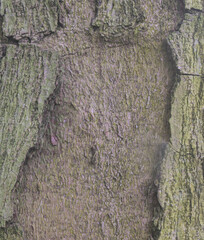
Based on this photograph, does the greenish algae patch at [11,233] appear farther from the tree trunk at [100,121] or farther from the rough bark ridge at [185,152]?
the rough bark ridge at [185,152]

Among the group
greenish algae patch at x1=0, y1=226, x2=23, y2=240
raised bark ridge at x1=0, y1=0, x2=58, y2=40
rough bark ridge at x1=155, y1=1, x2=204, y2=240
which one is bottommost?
greenish algae patch at x1=0, y1=226, x2=23, y2=240

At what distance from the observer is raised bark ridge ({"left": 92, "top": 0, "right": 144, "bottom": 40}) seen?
721 mm

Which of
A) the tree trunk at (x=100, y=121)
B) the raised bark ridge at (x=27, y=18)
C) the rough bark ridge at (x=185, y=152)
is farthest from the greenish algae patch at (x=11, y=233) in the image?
the raised bark ridge at (x=27, y=18)

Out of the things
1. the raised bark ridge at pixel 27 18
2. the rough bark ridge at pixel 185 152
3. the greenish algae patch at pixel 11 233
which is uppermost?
the raised bark ridge at pixel 27 18

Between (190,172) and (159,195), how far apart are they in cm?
10

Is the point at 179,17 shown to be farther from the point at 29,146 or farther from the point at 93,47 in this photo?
the point at 29,146

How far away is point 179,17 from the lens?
2.61 ft

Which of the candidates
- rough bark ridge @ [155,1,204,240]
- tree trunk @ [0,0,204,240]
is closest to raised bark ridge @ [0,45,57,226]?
tree trunk @ [0,0,204,240]

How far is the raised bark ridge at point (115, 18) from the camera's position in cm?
72

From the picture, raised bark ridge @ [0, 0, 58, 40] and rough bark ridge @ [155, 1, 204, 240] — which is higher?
raised bark ridge @ [0, 0, 58, 40]

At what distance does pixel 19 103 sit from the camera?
2.25ft

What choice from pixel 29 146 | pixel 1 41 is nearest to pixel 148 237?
pixel 29 146

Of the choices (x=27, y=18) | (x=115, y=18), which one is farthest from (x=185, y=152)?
(x=27, y=18)

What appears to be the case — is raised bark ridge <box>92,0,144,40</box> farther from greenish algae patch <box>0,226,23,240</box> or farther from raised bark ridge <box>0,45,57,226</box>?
greenish algae patch <box>0,226,23,240</box>
